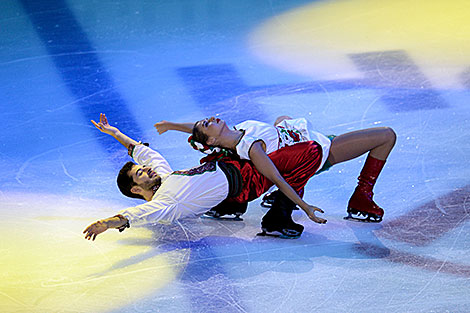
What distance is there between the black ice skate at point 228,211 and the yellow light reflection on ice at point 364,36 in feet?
7.21

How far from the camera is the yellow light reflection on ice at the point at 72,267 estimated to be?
11.8 feet

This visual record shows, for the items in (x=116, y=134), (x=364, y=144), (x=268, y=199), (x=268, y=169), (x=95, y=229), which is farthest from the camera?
(x=116, y=134)

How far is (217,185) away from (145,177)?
0.47m

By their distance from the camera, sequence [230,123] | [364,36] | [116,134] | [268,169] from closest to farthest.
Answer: [268,169] < [116,134] < [230,123] < [364,36]

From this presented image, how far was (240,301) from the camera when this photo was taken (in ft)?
11.6

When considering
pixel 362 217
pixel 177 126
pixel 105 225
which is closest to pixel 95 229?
pixel 105 225

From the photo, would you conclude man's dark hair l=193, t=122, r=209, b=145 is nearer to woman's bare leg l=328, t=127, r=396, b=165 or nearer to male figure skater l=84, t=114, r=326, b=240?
male figure skater l=84, t=114, r=326, b=240

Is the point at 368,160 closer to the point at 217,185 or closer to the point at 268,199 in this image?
the point at 268,199

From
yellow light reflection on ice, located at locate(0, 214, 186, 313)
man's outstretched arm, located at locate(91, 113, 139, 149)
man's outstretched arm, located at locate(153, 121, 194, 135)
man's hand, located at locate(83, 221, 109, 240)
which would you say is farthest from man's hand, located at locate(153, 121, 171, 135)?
man's hand, located at locate(83, 221, 109, 240)

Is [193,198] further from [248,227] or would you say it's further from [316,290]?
[316,290]

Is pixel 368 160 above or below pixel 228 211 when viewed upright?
above

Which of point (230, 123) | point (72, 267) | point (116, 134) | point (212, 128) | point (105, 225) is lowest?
point (72, 267)

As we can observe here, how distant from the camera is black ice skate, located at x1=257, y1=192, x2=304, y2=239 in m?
4.07

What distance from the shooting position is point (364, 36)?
6.84 m
